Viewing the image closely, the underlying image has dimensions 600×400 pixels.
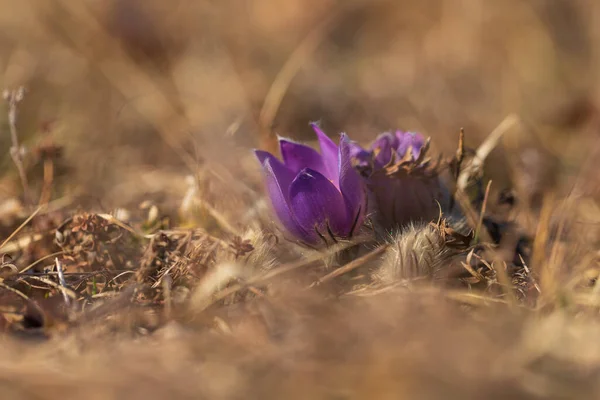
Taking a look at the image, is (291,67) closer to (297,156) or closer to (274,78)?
(274,78)

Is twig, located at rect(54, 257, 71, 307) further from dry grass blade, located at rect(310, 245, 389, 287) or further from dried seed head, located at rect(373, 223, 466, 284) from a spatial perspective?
dried seed head, located at rect(373, 223, 466, 284)

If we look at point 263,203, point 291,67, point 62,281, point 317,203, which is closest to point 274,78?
point 291,67

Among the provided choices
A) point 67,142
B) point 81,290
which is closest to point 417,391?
point 81,290

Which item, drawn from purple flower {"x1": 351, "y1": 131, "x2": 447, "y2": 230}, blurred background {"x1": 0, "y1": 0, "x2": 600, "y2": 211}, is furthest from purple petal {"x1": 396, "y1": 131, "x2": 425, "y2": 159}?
blurred background {"x1": 0, "y1": 0, "x2": 600, "y2": 211}

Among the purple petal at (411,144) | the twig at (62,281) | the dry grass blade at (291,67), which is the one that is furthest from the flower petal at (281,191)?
the dry grass blade at (291,67)

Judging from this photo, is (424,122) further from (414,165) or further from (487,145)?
(414,165)

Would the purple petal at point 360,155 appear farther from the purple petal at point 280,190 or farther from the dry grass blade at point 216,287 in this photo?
the dry grass blade at point 216,287
